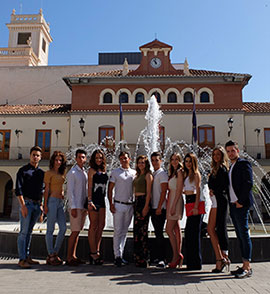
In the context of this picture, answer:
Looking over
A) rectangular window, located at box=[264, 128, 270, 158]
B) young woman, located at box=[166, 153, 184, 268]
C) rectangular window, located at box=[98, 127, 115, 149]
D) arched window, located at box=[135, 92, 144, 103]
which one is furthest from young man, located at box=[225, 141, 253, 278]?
arched window, located at box=[135, 92, 144, 103]

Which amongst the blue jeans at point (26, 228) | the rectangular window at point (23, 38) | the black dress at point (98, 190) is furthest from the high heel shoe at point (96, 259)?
the rectangular window at point (23, 38)

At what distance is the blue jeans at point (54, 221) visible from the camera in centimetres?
514

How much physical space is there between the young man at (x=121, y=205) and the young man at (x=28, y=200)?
1201 mm

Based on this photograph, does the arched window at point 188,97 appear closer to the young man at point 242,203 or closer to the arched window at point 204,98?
the arched window at point 204,98

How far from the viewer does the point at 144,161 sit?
5203 millimetres

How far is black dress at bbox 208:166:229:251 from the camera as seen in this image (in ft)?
15.6

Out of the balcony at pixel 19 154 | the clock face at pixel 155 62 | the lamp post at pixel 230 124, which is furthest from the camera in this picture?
the clock face at pixel 155 62

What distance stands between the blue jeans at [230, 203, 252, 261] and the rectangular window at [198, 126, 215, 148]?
57.0 ft

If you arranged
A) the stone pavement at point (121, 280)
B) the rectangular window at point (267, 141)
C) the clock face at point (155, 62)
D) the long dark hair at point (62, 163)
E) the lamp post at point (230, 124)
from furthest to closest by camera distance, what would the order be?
the clock face at point (155, 62) → the rectangular window at point (267, 141) → the lamp post at point (230, 124) → the long dark hair at point (62, 163) → the stone pavement at point (121, 280)

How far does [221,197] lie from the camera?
15.6 ft

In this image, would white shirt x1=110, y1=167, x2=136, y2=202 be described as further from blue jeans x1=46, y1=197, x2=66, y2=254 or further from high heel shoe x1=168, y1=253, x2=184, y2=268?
high heel shoe x1=168, y1=253, x2=184, y2=268

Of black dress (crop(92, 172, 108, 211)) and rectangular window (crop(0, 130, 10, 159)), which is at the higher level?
rectangular window (crop(0, 130, 10, 159))

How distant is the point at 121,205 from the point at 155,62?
64.3ft

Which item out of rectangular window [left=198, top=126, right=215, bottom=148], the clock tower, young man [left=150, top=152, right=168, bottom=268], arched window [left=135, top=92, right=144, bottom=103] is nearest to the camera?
young man [left=150, top=152, right=168, bottom=268]
